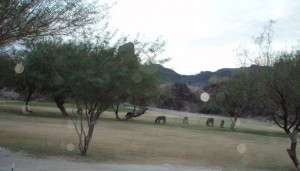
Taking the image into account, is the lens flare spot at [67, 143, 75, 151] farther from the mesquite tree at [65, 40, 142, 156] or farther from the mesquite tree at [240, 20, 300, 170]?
the mesquite tree at [240, 20, 300, 170]

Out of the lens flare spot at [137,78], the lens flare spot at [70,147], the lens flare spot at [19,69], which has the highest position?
the lens flare spot at [19,69]

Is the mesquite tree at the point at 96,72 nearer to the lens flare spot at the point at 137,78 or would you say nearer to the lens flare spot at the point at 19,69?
the lens flare spot at the point at 137,78

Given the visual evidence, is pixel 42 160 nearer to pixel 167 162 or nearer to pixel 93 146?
pixel 167 162

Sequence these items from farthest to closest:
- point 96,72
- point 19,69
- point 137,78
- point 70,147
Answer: point 19,69 → point 70,147 → point 137,78 → point 96,72

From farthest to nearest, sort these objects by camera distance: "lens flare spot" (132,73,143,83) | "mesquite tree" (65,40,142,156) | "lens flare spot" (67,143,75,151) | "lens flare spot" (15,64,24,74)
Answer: "lens flare spot" (15,64,24,74) < "lens flare spot" (67,143,75,151) < "lens flare spot" (132,73,143,83) < "mesquite tree" (65,40,142,156)

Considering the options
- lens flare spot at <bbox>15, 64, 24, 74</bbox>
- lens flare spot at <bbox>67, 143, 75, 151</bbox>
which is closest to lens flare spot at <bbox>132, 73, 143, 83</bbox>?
lens flare spot at <bbox>67, 143, 75, 151</bbox>

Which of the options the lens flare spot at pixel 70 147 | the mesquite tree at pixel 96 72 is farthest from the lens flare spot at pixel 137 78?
the lens flare spot at pixel 70 147

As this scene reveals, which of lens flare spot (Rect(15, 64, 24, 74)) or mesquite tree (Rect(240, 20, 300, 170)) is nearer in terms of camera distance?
mesquite tree (Rect(240, 20, 300, 170))

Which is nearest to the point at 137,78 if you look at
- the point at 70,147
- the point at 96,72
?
the point at 96,72

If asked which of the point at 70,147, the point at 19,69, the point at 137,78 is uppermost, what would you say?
the point at 19,69

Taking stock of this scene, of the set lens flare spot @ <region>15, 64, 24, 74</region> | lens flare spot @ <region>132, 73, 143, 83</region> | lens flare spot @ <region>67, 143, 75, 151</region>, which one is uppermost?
lens flare spot @ <region>15, 64, 24, 74</region>

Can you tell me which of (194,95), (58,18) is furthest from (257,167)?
(194,95)

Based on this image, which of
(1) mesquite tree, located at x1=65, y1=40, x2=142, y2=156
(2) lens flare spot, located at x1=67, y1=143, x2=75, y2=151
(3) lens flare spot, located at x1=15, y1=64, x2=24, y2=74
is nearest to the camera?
(1) mesquite tree, located at x1=65, y1=40, x2=142, y2=156

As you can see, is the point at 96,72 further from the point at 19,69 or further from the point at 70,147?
the point at 19,69
